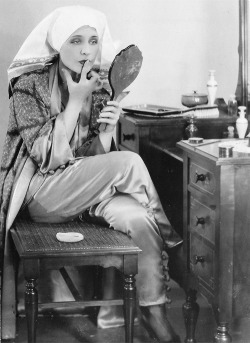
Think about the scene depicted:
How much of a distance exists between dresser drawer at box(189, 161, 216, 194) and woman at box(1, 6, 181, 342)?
0.81 ft

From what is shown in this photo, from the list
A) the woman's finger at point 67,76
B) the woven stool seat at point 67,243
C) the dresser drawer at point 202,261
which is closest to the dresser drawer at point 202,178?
the dresser drawer at point 202,261

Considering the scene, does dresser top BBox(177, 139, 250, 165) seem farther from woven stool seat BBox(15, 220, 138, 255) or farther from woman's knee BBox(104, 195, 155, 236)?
woven stool seat BBox(15, 220, 138, 255)

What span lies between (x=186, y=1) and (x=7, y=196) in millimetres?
1788

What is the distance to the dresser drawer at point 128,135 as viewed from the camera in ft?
13.2

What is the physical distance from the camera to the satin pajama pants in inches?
128

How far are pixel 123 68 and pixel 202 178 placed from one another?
0.67 m

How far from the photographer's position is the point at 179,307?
3877 mm

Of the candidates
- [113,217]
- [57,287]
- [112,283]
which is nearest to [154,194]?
[113,217]

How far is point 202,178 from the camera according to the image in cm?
303

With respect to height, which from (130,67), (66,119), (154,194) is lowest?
(154,194)

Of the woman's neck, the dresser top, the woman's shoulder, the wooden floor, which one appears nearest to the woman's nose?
the woman's neck

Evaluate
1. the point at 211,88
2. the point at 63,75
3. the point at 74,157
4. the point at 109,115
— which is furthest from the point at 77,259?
the point at 211,88

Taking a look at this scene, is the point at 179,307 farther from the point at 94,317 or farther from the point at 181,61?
the point at 181,61

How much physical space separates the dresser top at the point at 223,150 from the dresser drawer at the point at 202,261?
Result: 38 centimetres
